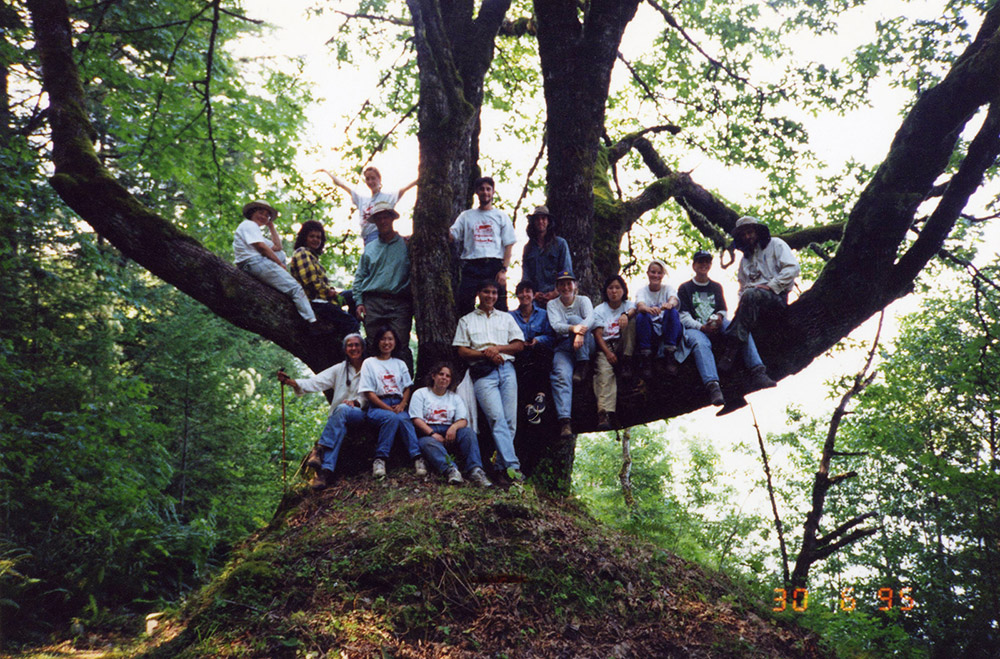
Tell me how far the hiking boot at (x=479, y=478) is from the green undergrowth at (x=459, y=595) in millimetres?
484

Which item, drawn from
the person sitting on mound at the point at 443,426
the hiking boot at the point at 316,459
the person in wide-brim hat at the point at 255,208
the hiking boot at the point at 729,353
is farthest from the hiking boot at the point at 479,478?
the person in wide-brim hat at the point at 255,208

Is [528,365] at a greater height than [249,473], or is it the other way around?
[528,365]

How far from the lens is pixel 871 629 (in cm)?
682

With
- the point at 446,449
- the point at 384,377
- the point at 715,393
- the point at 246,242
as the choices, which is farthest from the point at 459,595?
the point at 246,242

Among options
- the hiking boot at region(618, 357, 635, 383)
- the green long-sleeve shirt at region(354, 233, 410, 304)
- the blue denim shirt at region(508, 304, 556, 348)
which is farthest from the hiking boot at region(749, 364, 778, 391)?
the green long-sleeve shirt at region(354, 233, 410, 304)

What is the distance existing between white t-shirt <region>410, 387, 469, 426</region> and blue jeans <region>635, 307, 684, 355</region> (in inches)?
76.4

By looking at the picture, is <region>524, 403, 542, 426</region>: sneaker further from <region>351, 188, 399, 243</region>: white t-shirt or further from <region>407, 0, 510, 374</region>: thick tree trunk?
<region>351, 188, 399, 243</region>: white t-shirt

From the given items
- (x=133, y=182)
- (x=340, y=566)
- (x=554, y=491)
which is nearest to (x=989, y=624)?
(x=554, y=491)

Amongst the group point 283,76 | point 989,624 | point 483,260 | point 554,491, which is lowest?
point 989,624

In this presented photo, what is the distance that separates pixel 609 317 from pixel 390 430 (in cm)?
261

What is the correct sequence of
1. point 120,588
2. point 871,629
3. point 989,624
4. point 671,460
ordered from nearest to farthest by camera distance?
point 120,588 → point 871,629 → point 989,624 → point 671,460

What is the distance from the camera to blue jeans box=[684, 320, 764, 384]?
6113mm

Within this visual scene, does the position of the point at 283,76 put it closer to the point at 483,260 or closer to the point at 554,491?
the point at 483,260

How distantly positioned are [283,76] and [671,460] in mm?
23607
